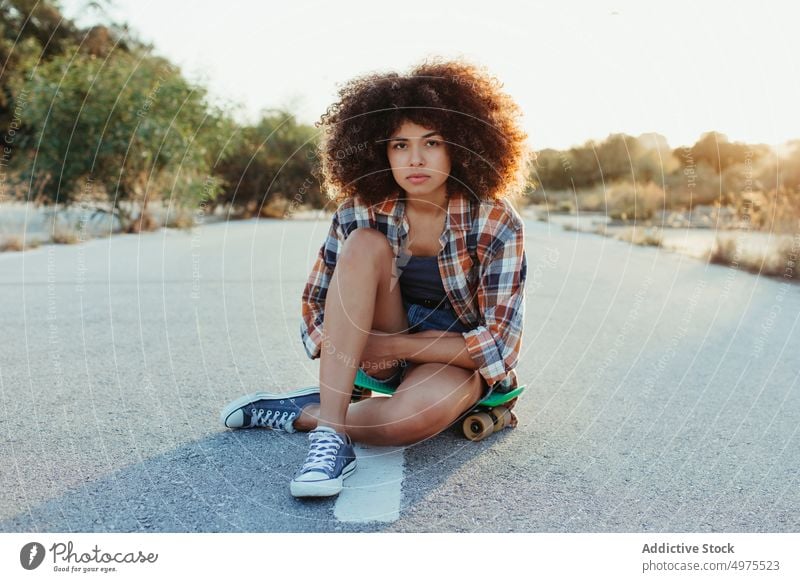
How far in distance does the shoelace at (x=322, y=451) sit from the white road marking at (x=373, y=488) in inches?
4.1

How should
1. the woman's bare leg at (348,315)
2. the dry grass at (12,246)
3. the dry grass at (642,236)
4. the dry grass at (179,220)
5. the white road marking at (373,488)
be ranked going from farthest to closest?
the dry grass at (179,220) → the dry grass at (642,236) → the dry grass at (12,246) → the woman's bare leg at (348,315) → the white road marking at (373,488)

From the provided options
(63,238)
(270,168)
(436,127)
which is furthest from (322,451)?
(270,168)

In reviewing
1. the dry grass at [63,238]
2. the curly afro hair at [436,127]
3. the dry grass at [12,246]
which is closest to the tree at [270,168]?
the dry grass at [63,238]

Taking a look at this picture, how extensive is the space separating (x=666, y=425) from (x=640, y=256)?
25.6 feet

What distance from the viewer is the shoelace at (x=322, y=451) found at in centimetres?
261

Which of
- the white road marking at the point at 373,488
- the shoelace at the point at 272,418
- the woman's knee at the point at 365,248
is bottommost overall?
the white road marking at the point at 373,488

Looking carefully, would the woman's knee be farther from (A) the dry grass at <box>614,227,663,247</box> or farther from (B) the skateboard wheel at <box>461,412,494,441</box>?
(A) the dry grass at <box>614,227,663,247</box>

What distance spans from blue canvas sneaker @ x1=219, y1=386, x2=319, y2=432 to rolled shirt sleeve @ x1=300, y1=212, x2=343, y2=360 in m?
0.17

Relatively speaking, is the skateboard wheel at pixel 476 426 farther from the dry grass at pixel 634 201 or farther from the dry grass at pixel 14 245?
the dry grass at pixel 634 201

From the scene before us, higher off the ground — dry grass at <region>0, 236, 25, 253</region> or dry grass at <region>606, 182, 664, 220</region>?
dry grass at <region>606, 182, 664, 220</region>

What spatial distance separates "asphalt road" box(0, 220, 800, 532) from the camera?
96.3 inches

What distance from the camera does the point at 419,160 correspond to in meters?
3.07

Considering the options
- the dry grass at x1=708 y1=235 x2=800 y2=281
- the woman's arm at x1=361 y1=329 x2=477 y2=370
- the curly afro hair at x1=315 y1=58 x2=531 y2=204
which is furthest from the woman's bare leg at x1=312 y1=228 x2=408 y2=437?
the dry grass at x1=708 y1=235 x2=800 y2=281

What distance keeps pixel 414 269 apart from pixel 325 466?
2.88ft
